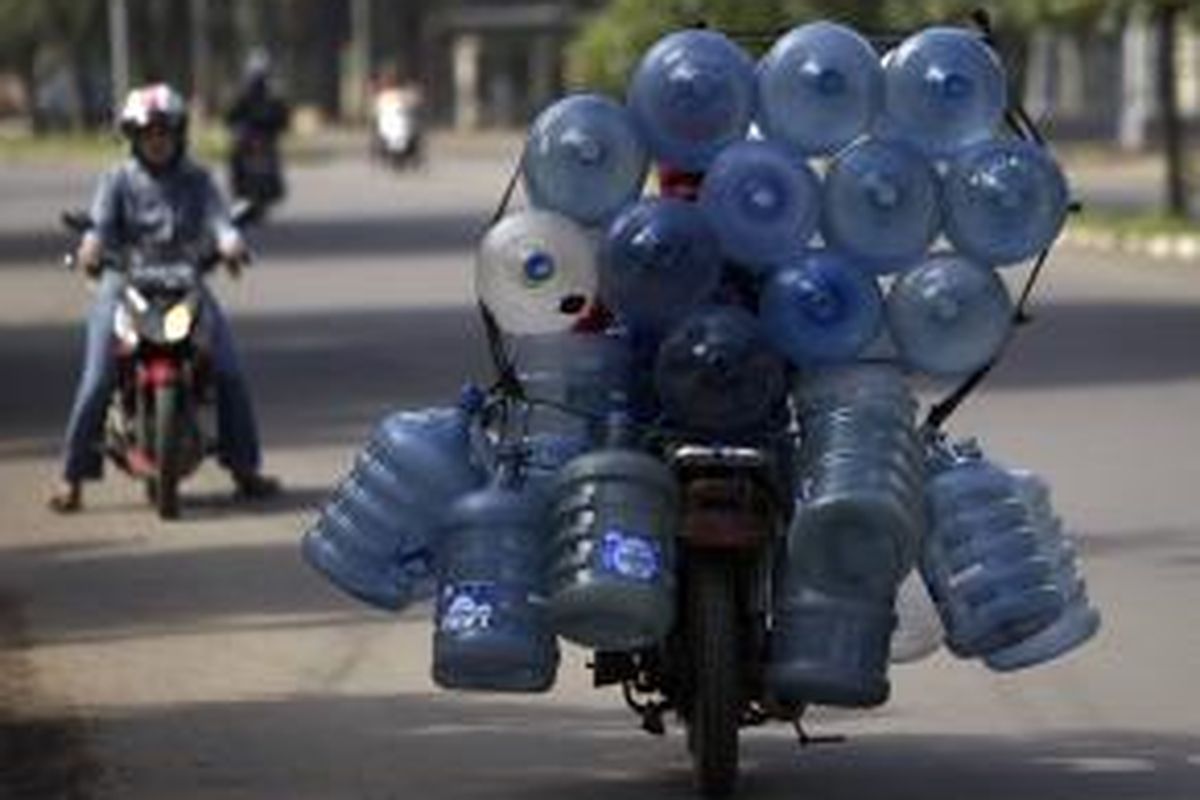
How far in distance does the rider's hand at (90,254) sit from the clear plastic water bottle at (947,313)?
241 inches

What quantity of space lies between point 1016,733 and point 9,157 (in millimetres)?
65493

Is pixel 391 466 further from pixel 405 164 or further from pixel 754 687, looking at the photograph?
pixel 405 164

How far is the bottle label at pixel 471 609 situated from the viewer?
8.22 m

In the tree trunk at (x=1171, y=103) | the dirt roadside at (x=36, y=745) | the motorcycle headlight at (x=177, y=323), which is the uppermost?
the dirt roadside at (x=36, y=745)

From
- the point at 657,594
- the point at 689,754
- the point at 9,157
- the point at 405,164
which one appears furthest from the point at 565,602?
the point at 9,157

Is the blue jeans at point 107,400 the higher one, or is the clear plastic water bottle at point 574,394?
the clear plastic water bottle at point 574,394

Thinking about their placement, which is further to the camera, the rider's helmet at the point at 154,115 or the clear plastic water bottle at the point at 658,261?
the rider's helmet at the point at 154,115

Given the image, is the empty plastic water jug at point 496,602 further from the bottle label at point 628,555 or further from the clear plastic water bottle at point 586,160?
the clear plastic water bottle at point 586,160

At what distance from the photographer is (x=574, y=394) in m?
8.53

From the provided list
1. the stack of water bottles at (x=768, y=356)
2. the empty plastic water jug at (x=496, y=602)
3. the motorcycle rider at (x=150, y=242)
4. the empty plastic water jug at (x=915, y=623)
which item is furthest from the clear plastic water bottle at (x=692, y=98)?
the motorcycle rider at (x=150, y=242)

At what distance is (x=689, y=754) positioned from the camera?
8906mm

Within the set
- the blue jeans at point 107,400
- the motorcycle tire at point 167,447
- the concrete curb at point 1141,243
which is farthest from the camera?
the concrete curb at point 1141,243

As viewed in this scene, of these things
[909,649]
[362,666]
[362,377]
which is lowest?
[362,377]

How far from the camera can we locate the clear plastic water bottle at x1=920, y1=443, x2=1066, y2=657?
8.29 metres
